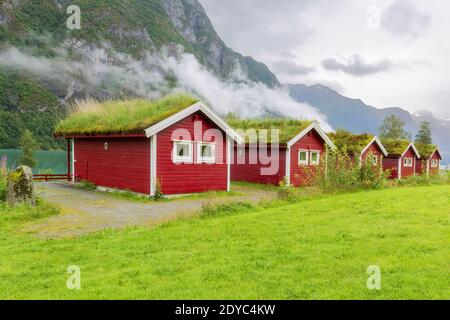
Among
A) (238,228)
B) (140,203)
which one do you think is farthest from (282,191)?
(238,228)

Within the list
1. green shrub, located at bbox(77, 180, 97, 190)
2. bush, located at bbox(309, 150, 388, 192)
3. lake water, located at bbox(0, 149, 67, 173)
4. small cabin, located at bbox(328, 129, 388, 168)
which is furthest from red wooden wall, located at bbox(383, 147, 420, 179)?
lake water, located at bbox(0, 149, 67, 173)

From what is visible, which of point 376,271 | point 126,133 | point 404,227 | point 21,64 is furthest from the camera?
point 21,64

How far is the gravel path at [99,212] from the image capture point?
10820mm

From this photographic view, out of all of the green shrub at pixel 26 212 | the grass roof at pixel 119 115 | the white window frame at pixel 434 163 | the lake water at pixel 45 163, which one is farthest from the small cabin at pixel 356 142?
the green shrub at pixel 26 212

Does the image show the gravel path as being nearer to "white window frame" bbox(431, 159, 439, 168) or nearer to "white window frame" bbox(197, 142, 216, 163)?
"white window frame" bbox(197, 142, 216, 163)

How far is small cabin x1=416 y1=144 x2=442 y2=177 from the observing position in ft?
153

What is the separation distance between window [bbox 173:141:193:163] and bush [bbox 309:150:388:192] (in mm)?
6701

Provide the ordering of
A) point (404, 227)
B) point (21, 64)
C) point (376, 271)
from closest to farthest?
point (376, 271), point (404, 227), point (21, 64)

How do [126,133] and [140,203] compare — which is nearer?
[140,203]

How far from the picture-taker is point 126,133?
61.1 ft

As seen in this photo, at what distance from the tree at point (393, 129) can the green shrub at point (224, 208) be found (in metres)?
81.3

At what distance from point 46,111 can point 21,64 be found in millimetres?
34638

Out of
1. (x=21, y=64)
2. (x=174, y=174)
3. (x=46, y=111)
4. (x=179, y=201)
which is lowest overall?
(x=179, y=201)
